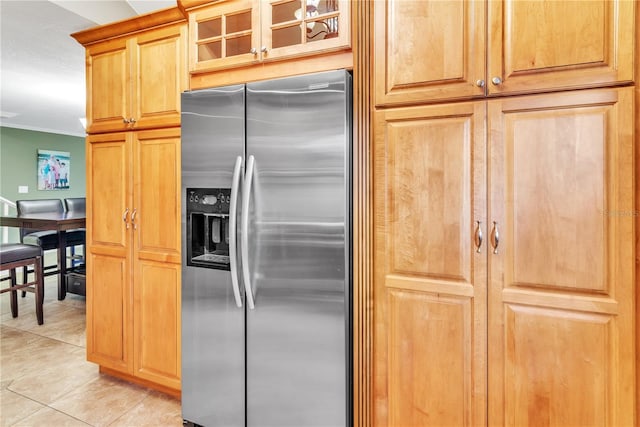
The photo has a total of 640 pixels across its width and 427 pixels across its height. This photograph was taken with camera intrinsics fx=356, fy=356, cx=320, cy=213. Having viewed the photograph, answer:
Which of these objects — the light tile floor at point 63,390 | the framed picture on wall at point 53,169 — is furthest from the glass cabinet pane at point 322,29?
the framed picture on wall at point 53,169

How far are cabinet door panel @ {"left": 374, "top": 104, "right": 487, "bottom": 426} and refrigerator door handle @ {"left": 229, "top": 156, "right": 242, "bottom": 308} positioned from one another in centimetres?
62

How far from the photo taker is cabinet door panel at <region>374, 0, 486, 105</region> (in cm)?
131

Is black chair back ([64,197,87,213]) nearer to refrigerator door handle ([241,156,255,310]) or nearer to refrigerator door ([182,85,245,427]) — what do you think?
refrigerator door ([182,85,245,427])

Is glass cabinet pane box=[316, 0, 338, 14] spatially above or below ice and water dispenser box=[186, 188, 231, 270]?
above

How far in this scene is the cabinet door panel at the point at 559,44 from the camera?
3.76 ft

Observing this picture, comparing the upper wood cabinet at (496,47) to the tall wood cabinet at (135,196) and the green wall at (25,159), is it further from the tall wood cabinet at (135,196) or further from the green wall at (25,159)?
the green wall at (25,159)

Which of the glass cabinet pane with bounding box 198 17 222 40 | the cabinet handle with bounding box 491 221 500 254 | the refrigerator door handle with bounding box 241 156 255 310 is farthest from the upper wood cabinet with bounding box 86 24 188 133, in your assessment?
the cabinet handle with bounding box 491 221 500 254

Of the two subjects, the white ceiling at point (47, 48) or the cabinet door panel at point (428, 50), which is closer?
the cabinet door panel at point (428, 50)

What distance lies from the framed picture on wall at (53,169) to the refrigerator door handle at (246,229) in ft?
24.1

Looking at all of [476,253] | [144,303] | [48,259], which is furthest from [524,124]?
[48,259]

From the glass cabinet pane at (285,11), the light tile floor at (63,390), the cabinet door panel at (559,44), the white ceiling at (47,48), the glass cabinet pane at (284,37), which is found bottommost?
the light tile floor at (63,390)

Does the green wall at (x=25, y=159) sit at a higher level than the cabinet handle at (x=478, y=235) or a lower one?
higher

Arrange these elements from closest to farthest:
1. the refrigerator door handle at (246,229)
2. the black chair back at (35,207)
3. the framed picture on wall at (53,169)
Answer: the refrigerator door handle at (246,229), the black chair back at (35,207), the framed picture on wall at (53,169)

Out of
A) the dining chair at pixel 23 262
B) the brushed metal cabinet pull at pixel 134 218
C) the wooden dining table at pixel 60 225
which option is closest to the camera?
the brushed metal cabinet pull at pixel 134 218
